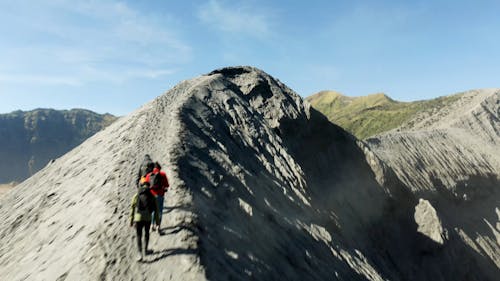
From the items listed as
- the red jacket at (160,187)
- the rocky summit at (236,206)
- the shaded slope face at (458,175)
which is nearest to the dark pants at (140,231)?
the rocky summit at (236,206)

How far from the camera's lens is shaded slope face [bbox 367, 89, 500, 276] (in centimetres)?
3772

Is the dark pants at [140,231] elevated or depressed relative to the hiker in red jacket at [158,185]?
depressed

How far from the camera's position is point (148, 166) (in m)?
11.9

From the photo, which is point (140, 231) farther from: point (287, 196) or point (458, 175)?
point (458, 175)

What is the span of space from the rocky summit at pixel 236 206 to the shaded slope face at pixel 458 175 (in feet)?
3.03

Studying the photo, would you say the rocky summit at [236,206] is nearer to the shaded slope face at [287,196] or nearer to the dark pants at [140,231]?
the shaded slope face at [287,196]

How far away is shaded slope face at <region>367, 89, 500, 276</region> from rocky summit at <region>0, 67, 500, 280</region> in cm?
92

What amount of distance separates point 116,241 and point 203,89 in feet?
53.2

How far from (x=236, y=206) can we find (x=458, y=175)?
135 feet

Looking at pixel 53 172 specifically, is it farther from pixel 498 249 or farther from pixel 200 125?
pixel 498 249

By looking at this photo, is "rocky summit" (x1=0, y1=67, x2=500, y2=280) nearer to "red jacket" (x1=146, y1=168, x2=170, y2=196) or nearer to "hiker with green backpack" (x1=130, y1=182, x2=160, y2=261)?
"hiker with green backpack" (x1=130, y1=182, x2=160, y2=261)

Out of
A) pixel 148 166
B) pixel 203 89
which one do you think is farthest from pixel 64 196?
pixel 203 89

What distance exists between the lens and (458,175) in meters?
46.4

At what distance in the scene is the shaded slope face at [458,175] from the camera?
124 feet
